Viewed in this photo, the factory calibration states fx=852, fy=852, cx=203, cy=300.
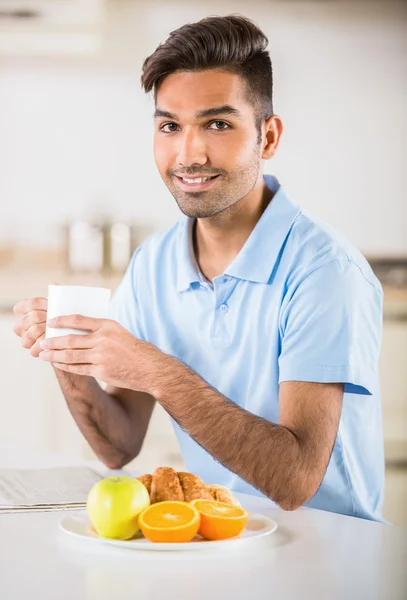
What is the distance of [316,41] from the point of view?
3.60m

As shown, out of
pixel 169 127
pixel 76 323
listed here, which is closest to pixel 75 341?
pixel 76 323

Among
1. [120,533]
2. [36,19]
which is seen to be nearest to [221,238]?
[120,533]

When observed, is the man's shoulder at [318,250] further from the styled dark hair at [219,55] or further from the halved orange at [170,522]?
the halved orange at [170,522]

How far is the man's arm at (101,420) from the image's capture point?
1.48 meters

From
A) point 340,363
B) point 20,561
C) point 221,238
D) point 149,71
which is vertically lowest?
point 20,561

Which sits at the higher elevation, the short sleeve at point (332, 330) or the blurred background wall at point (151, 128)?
the blurred background wall at point (151, 128)

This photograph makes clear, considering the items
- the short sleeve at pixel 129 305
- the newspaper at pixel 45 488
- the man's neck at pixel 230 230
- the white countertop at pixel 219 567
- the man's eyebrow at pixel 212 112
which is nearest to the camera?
the white countertop at pixel 219 567

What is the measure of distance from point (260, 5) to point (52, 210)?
48.2 inches

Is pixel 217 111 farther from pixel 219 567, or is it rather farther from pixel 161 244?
pixel 219 567

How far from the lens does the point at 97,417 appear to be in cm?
151

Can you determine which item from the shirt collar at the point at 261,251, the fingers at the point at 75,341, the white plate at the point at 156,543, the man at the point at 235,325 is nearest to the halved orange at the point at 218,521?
the white plate at the point at 156,543

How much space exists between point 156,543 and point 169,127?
31.2 inches

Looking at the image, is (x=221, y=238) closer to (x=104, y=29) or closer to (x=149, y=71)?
(x=149, y=71)

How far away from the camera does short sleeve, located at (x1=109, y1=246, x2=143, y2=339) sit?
1.64 metres
